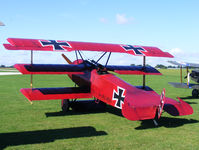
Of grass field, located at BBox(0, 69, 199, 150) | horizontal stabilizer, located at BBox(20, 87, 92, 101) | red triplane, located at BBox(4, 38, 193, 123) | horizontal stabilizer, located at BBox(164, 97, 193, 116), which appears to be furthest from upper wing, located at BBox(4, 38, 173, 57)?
horizontal stabilizer, located at BBox(164, 97, 193, 116)

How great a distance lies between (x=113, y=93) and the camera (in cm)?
661

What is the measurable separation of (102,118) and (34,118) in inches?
87.5

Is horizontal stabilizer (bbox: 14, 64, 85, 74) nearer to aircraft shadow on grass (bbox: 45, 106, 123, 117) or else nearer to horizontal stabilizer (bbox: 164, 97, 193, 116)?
aircraft shadow on grass (bbox: 45, 106, 123, 117)

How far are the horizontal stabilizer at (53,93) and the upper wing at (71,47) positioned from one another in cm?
158

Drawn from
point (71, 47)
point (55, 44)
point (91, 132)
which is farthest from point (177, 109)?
point (55, 44)

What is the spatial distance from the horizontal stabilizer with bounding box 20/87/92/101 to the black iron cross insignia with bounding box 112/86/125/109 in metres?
1.58

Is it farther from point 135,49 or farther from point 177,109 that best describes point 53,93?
point 177,109

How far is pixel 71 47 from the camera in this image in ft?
23.1

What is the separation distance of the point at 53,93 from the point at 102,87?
5.82 feet

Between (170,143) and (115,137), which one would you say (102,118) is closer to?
(115,137)

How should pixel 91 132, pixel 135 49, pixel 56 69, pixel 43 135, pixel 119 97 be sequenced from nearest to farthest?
pixel 43 135, pixel 91 132, pixel 119 97, pixel 56 69, pixel 135 49

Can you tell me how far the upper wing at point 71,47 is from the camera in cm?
642

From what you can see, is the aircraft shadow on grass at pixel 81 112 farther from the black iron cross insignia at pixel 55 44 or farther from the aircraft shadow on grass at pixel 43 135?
the black iron cross insignia at pixel 55 44

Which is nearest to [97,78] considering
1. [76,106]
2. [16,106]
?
[76,106]
